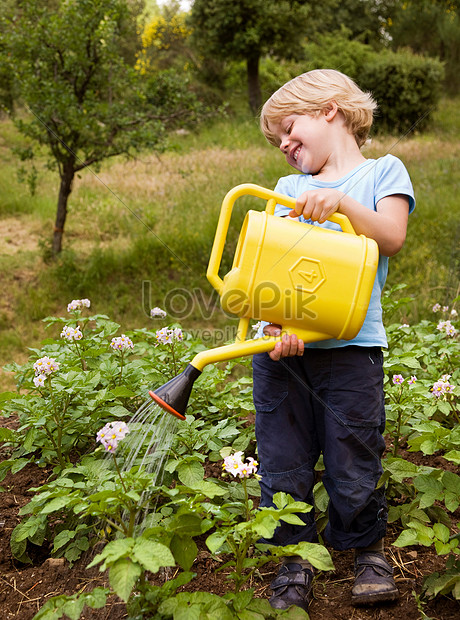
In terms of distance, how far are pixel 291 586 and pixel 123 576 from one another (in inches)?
24.3

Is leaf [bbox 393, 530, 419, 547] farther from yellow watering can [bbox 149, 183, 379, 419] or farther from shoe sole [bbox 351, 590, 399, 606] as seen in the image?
yellow watering can [bbox 149, 183, 379, 419]

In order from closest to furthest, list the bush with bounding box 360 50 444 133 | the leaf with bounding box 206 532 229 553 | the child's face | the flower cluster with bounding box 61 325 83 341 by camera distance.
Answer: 1. the leaf with bounding box 206 532 229 553
2. the child's face
3. the flower cluster with bounding box 61 325 83 341
4. the bush with bounding box 360 50 444 133

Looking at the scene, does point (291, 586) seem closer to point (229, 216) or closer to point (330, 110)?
point (229, 216)

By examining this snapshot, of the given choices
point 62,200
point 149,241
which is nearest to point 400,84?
point 149,241

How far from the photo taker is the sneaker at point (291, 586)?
1.61 m

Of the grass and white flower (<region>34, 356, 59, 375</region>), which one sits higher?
white flower (<region>34, 356, 59, 375</region>)

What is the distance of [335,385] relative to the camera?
168 centimetres

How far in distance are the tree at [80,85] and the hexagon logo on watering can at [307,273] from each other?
3.95 metres

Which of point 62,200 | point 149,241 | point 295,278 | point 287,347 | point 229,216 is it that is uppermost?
point 229,216

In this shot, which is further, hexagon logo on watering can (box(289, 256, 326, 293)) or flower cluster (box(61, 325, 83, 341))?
flower cluster (box(61, 325, 83, 341))

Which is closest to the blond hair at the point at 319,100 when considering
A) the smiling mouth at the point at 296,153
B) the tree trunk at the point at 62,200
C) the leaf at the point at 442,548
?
the smiling mouth at the point at 296,153

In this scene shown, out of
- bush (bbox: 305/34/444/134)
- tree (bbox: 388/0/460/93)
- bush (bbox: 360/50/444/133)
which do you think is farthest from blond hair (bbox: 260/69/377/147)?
tree (bbox: 388/0/460/93)

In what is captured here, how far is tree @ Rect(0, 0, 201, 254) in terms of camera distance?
5.04m

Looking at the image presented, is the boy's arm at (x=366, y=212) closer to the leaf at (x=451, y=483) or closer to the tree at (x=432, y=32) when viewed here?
the leaf at (x=451, y=483)
